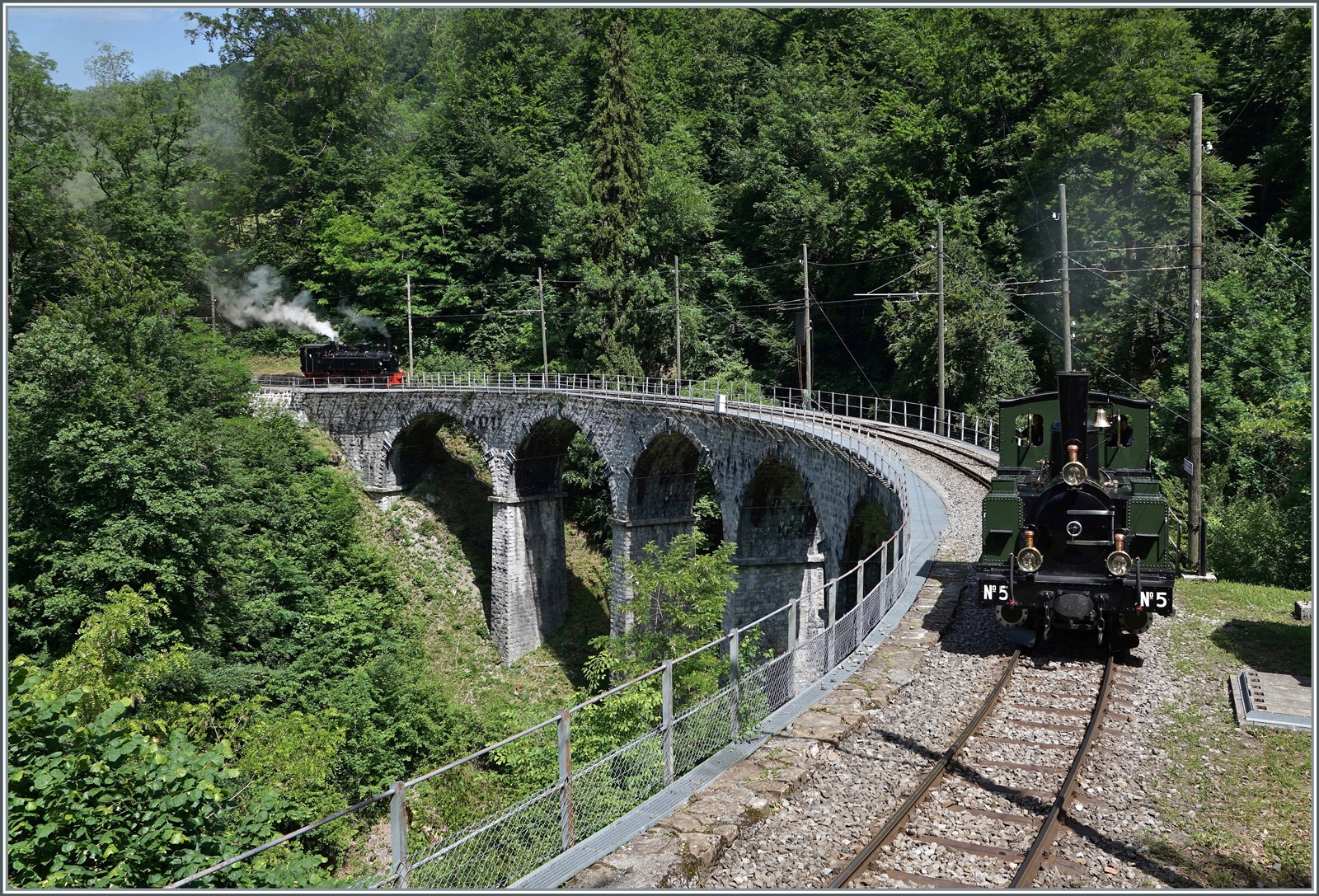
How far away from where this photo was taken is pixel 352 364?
47719 mm

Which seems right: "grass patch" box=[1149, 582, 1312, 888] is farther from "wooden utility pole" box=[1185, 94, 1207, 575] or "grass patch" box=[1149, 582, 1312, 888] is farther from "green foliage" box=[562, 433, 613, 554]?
"green foliage" box=[562, 433, 613, 554]

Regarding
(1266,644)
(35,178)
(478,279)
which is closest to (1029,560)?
(1266,644)

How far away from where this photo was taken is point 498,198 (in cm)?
5459

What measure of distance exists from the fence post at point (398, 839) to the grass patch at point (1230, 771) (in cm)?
520

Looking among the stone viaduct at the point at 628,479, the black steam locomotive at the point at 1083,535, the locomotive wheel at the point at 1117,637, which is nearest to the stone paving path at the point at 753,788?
the black steam locomotive at the point at 1083,535

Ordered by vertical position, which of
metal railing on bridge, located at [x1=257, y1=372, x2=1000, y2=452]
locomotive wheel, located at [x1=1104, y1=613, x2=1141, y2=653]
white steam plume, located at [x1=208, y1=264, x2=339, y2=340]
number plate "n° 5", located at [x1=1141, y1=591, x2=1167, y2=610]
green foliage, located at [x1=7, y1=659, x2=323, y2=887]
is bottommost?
green foliage, located at [x1=7, y1=659, x2=323, y2=887]

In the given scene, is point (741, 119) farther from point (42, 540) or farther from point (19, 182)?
point (42, 540)

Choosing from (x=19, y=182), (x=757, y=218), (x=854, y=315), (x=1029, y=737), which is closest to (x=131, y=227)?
(x=19, y=182)

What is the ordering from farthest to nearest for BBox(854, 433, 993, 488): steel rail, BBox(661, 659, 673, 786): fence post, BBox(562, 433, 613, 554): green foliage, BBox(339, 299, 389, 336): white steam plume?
BBox(339, 299, 389, 336): white steam plume
BBox(562, 433, 613, 554): green foliage
BBox(854, 433, 993, 488): steel rail
BBox(661, 659, 673, 786): fence post

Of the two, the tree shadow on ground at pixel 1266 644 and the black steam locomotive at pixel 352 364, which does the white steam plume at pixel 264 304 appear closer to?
the black steam locomotive at pixel 352 364

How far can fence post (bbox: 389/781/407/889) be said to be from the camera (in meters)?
5.79

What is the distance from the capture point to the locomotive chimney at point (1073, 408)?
35.8 ft

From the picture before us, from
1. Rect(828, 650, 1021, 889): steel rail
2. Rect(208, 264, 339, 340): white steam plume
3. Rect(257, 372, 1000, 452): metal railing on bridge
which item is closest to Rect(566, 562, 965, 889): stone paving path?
Rect(828, 650, 1021, 889): steel rail

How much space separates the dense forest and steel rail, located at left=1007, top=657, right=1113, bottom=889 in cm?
774
